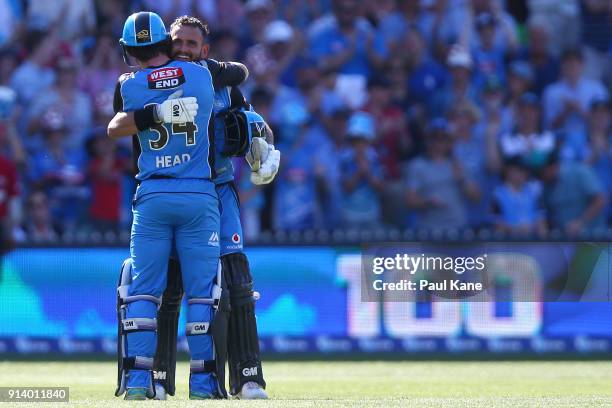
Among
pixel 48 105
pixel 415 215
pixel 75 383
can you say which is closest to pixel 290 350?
pixel 415 215

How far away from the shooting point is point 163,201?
7.51m

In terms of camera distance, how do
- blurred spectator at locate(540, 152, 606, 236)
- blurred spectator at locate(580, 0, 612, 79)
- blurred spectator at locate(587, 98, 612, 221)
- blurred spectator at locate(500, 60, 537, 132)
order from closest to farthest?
blurred spectator at locate(540, 152, 606, 236)
blurred spectator at locate(587, 98, 612, 221)
blurred spectator at locate(500, 60, 537, 132)
blurred spectator at locate(580, 0, 612, 79)

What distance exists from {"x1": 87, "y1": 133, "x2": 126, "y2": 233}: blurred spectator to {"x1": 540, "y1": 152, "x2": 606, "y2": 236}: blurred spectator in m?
4.56

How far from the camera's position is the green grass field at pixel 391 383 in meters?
7.36

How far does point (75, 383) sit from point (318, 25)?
743cm

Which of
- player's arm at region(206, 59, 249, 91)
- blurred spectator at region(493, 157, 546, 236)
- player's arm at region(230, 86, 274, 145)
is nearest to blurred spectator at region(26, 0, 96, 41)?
blurred spectator at region(493, 157, 546, 236)

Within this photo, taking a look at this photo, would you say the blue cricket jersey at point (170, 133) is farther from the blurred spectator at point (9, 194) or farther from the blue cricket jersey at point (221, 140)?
the blurred spectator at point (9, 194)

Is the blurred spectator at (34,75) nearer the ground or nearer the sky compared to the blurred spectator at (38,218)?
nearer the sky

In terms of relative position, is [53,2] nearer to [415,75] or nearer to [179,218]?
[415,75]

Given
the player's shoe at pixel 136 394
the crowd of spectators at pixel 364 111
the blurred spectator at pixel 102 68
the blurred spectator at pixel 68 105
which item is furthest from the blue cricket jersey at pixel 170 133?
the blurred spectator at pixel 102 68

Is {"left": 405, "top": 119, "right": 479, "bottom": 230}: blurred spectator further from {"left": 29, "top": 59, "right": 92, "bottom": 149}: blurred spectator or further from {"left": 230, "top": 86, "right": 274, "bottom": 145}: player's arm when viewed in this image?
{"left": 230, "top": 86, "right": 274, "bottom": 145}: player's arm

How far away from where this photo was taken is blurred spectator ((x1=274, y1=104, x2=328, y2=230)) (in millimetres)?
14273

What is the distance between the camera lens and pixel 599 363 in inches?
475

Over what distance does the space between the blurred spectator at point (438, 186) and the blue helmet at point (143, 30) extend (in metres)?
7.04
